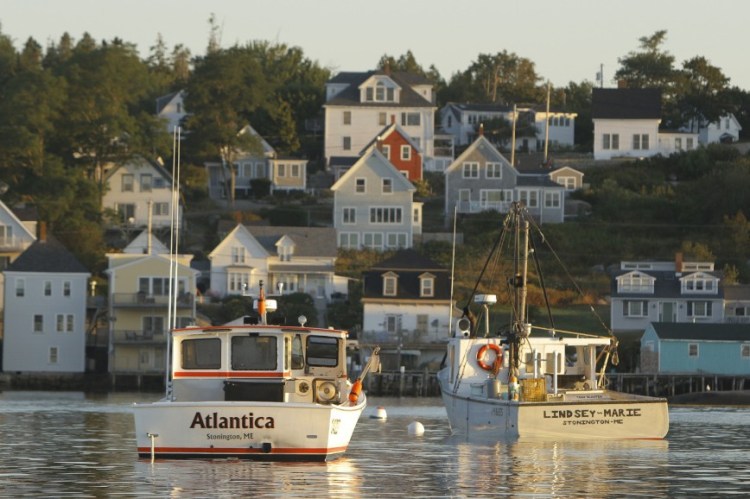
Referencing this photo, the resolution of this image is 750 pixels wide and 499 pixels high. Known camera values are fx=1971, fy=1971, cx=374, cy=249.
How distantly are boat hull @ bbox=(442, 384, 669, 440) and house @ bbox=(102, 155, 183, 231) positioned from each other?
261 feet

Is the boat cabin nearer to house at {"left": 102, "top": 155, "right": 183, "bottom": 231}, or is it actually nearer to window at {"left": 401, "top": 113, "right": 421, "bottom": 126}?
house at {"left": 102, "top": 155, "right": 183, "bottom": 231}

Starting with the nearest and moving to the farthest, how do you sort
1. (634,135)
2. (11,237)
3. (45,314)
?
(45,314)
(11,237)
(634,135)

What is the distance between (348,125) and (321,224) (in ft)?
77.1

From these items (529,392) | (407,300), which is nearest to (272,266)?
(407,300)

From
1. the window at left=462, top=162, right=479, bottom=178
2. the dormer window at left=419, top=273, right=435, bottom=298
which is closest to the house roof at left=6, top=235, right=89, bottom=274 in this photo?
the dormer window at left=419, top=273, right=435, bottom=298

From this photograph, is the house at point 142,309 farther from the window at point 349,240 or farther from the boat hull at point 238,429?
the boat hull at point 238,429

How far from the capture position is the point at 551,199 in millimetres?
135000

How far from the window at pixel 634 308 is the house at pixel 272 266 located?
17147 mm

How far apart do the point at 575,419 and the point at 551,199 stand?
78.0 meters

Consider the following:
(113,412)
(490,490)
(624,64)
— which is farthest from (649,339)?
(624,64)

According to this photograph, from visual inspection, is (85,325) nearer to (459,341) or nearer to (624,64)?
(459,341)

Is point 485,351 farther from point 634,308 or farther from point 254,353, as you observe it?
point 634,308

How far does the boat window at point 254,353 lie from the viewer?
4534 cm

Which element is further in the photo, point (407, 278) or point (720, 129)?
point (720, 129)
